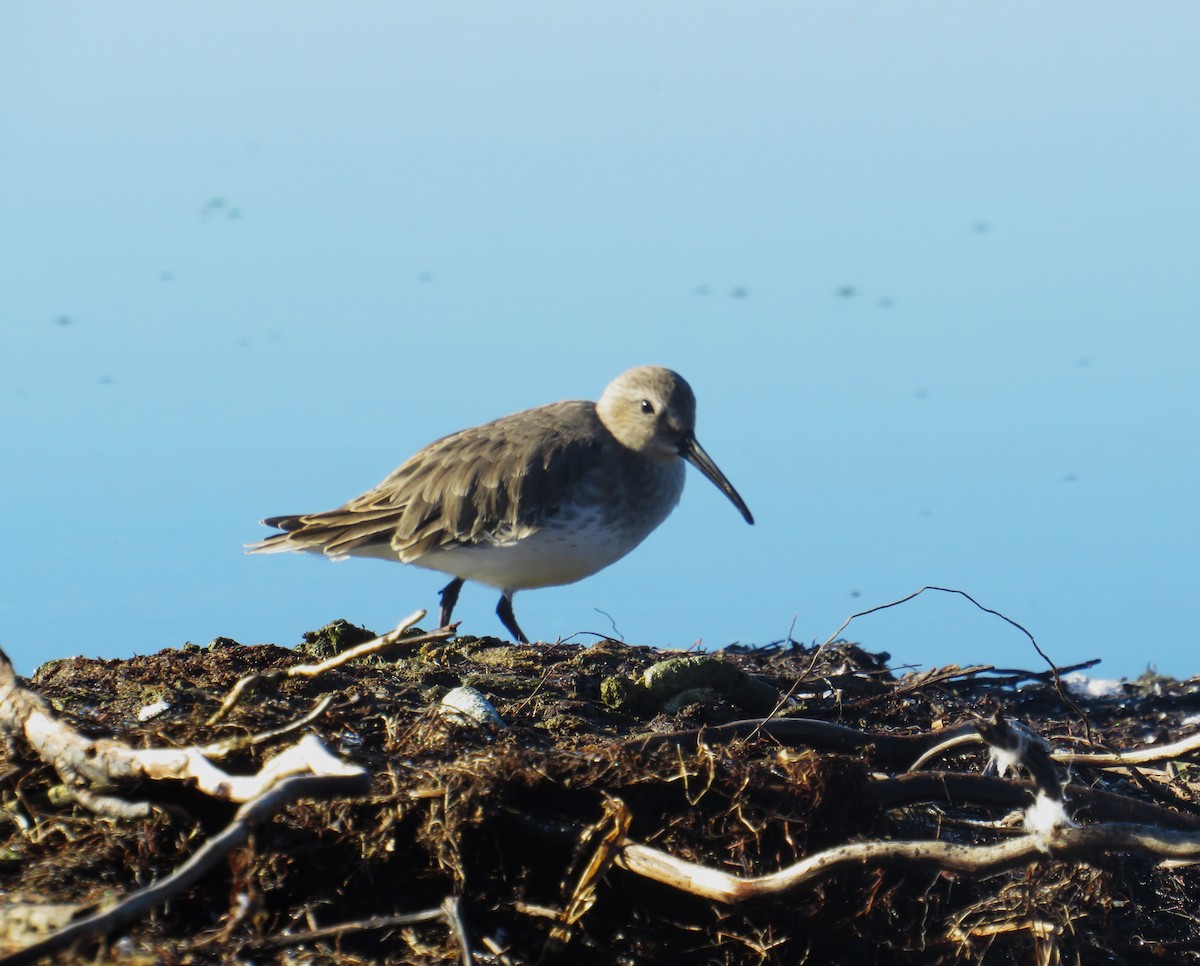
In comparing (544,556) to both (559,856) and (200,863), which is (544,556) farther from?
(200,863)

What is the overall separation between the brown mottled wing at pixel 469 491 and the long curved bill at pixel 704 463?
517mm

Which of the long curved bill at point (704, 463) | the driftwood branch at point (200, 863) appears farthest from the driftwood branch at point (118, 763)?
the long curved bill at point (704, 463)

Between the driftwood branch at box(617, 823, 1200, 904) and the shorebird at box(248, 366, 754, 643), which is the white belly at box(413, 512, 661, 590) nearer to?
the shorebird at box(248, 366, 754, 643)

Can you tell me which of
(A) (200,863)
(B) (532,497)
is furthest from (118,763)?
(B) (532,497)

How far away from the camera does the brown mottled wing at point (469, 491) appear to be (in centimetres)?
742

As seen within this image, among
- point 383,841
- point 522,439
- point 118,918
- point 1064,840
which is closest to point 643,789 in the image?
point 383,841

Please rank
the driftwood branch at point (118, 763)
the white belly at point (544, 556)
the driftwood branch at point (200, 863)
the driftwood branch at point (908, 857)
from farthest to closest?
the white belly at point (544, 556)
the driftwood branch at point (908, 857)
the driftwood branch at point (118, 763)
the driftwood branch at point (200, 863)

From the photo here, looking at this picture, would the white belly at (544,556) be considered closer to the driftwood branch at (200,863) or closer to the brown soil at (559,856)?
the brown soil at (559,856)

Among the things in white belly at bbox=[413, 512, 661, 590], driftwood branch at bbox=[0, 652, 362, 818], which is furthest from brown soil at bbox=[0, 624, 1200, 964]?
white belly at bbox=[413, 512, 661, 590]

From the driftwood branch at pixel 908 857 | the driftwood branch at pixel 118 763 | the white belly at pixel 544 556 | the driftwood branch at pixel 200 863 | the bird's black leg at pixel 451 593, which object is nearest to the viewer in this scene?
the driftwood branch at pixel 200 863

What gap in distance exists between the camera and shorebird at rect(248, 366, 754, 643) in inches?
292

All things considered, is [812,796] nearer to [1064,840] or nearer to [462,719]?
[1064,840]

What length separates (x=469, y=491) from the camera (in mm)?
7523

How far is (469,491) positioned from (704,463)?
1494mm
